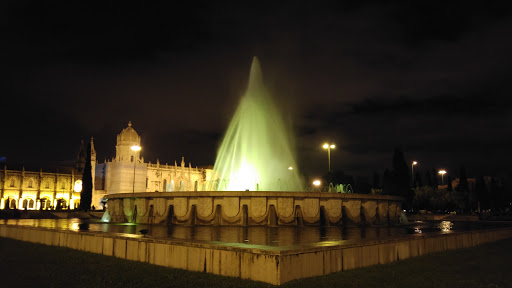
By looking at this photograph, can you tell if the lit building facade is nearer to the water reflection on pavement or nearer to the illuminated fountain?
the illuminated fountain

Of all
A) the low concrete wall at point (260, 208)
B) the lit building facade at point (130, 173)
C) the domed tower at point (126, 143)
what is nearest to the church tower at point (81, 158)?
the lit building facade at point (130, 173)

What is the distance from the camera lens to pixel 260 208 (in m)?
16.9

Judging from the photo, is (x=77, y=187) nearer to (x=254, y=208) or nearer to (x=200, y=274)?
(x=254, y=208)

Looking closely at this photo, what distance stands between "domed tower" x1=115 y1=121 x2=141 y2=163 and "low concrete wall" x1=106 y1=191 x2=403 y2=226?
6946 cm

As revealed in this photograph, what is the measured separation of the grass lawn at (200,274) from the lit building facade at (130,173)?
70083mm

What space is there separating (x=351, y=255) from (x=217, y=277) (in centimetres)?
244

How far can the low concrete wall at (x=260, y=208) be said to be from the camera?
16.9m

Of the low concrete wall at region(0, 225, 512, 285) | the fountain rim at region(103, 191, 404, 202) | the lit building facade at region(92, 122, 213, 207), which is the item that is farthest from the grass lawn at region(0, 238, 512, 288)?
the lit building facade at region(92, 122, 213, 207)

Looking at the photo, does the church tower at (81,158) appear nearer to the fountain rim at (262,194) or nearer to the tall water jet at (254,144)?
the tall water jet at (254,144)

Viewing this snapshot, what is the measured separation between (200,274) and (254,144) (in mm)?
23334

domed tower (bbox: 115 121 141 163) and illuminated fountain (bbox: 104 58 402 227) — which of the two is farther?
domed tower (bbox: 115 121 141 163)

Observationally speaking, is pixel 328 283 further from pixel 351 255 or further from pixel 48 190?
pixel 48 190

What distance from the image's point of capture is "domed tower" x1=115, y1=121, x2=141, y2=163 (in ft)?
283

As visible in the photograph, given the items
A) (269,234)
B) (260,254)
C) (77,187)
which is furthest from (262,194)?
(77,187)
